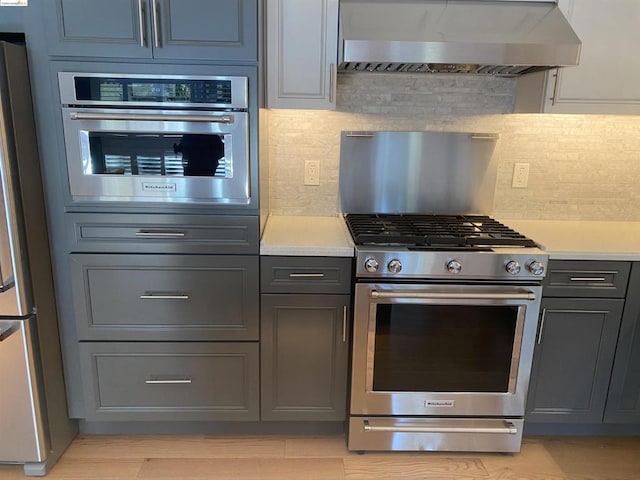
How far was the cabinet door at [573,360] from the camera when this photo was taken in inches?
77.7

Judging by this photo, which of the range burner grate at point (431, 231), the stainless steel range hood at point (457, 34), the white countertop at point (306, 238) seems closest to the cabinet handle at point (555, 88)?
the stainless steel range hood at point (457, 34)

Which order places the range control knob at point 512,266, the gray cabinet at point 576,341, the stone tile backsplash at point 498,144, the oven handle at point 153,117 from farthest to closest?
the stone tile backsplash at point 498,144, the gray cabinet at point 576,341, the range control knob at point 512,266, the oven handle at point 153,117

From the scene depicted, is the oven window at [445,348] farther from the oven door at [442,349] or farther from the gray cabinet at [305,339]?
the gray cabinet at [305,339]

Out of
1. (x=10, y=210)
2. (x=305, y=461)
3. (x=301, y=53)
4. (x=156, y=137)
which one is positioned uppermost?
(x=301, y=53)

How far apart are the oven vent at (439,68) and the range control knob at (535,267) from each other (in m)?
0.83

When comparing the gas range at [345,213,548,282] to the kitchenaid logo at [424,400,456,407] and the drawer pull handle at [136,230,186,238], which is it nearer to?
the kitchenaid logo at [424,400,456,407]

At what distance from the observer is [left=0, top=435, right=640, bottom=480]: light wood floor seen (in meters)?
1.98

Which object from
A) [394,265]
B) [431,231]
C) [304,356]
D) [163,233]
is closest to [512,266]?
[431,231]

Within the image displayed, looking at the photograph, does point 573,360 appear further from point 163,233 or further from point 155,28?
point 155,28

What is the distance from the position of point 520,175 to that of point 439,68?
742 mm

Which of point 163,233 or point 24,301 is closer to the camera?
point 24,301

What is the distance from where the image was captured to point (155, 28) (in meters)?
1.69

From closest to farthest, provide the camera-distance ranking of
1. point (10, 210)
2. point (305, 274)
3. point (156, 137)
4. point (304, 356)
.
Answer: point (10, 210) < point (156, 137) < point (305, 274) < point (304, 356)

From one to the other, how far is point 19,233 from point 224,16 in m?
1.07
